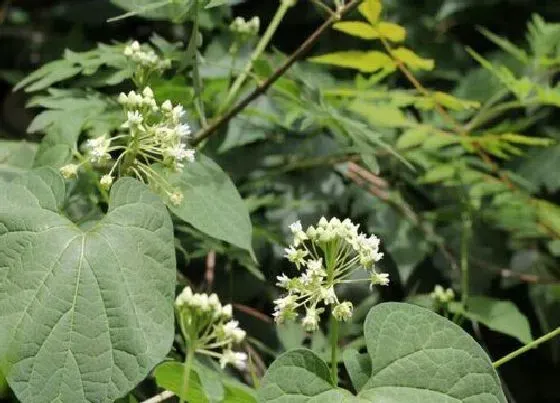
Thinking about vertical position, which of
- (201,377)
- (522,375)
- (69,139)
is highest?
(69,139)

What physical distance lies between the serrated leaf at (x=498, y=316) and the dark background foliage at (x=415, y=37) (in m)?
0.35

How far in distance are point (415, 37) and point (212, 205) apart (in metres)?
1.25

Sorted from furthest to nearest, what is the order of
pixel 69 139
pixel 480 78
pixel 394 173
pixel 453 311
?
pixel 480 78
pixel 394 173
pixel 453 311
pixel 69 139

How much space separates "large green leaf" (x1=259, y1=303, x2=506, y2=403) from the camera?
110 centimetres

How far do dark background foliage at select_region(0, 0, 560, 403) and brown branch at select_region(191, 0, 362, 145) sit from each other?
2.55ft

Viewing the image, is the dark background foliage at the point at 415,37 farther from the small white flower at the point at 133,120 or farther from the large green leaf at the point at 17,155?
the small white flower at the point at 133,120

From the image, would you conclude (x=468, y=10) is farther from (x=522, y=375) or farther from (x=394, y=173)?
(x=522, y=375)

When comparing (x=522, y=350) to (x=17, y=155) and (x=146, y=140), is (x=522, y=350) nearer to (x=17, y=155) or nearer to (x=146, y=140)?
(x=146, y=140)

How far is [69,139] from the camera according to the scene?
1.49 meters

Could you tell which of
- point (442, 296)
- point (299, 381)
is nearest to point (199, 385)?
point (299, 381)

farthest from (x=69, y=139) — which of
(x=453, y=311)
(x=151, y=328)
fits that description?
(x=453, y=311)

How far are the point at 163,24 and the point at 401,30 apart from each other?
39.2 inches

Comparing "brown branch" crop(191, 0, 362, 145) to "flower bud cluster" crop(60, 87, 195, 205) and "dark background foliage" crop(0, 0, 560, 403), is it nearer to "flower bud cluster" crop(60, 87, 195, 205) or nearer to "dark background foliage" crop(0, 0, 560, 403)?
"flower bud cluster" crop(60, 87, 195, 205)

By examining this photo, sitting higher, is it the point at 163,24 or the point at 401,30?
the point at 401,30
